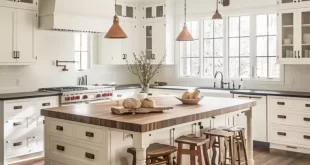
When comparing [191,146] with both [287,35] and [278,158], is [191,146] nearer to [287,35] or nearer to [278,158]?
[278,158]

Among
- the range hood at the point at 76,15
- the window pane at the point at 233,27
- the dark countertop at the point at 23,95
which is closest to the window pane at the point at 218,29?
the window pane at the point at 233,27

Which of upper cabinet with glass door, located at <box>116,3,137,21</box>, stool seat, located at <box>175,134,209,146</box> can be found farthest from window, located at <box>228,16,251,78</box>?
stool seat, located at <box>175,134,209,146</box>

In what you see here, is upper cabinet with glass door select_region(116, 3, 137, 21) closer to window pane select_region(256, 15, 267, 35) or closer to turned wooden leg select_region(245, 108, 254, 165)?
window pane select_region(256, 15, 267, 35)

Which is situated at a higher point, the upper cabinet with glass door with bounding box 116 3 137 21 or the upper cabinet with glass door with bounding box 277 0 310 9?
the upper cabinet with glass door with bounding box 116 3 137 21

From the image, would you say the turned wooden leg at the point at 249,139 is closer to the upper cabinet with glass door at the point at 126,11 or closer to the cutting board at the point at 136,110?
the cutting board at the point at 136,110

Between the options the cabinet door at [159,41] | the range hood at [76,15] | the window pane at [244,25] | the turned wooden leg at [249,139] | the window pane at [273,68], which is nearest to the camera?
the turned wooden leg at [249,139]

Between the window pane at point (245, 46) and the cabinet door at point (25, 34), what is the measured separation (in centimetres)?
407

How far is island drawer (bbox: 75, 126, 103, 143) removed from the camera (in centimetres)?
339

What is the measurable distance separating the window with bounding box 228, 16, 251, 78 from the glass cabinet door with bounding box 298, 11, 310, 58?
131 centimetres

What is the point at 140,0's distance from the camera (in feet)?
27.4

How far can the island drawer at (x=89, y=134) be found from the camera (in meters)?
3.39

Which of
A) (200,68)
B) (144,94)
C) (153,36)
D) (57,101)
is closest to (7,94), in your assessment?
(57,101)

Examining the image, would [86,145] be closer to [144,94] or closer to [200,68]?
[144,94]

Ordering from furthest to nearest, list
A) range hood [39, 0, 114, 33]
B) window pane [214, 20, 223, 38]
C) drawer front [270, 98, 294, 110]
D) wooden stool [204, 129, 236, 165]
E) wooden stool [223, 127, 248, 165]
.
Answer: window pane [214, 20, 223, 38], range hood [39, 0, 114, 33], drawer front [270, 98, 294, 110], wooden stool [223, 127, 248, 165], wooden stool [204, 129, 236, 165]
